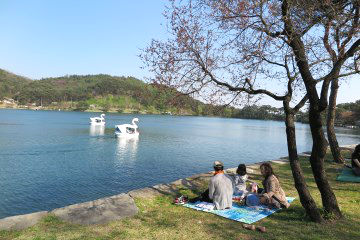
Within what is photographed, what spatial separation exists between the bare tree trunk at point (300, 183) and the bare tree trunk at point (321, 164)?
1.26ft

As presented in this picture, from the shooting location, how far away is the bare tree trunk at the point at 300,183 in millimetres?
7309

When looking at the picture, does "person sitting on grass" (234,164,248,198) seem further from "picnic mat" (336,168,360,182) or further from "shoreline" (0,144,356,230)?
"picnic mat" (336,168,360,182)

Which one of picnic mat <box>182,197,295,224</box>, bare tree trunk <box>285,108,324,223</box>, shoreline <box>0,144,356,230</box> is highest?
bare tree trunk <box>285,108,324,223</box>

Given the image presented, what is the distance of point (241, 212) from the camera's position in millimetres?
8031

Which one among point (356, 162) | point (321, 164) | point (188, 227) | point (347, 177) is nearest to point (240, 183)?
point (321, 164)

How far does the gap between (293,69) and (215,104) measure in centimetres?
225

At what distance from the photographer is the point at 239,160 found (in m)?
28.5

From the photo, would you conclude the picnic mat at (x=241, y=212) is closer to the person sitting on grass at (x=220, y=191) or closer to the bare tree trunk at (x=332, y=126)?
the person sitting on grass at (x=220, y=191)

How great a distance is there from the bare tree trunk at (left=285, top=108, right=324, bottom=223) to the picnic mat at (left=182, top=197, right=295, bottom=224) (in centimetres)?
96

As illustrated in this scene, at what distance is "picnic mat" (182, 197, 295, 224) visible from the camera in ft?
24.8

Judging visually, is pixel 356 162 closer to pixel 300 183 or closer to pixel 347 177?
pixel 347 177

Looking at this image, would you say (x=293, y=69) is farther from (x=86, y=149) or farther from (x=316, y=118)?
(x=86, y=149)

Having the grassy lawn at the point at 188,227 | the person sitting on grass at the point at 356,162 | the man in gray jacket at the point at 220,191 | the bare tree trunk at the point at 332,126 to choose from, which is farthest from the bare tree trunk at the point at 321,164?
the bare tree trunk at the point at 332,126

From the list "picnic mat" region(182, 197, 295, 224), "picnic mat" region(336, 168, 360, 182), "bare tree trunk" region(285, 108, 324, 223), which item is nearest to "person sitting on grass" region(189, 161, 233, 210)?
"picnic mat" region(182, 197, 295, 224)
